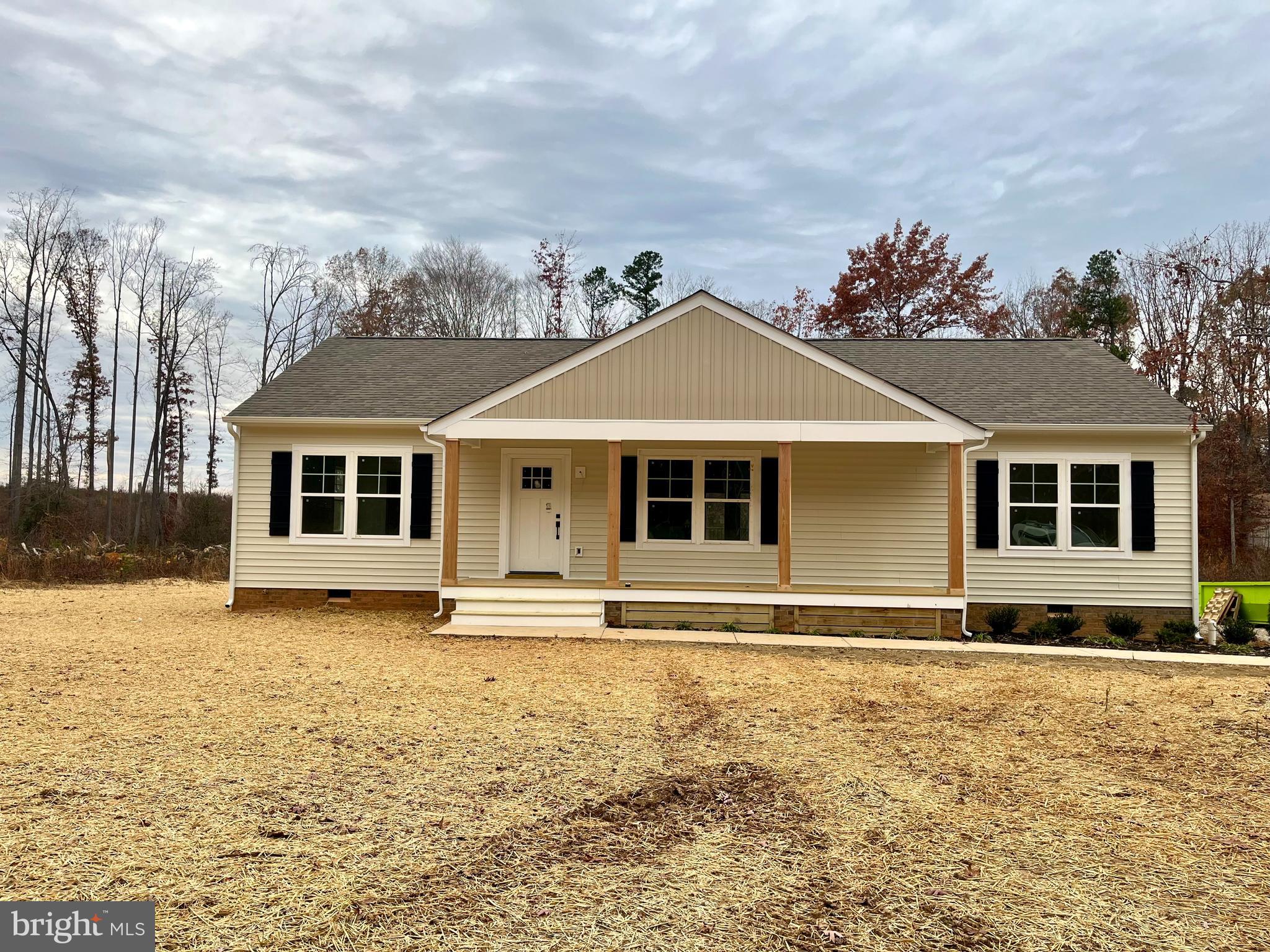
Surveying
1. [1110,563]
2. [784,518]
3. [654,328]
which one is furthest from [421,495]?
[1110,563]

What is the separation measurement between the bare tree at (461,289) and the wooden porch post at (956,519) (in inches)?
877

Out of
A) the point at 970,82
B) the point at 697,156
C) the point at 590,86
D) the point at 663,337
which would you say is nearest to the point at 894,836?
the point at 663,337

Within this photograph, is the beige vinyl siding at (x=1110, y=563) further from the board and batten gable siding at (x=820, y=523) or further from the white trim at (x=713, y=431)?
the white trim at (x=713, y=431)

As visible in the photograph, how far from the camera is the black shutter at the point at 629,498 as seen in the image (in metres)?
12.8

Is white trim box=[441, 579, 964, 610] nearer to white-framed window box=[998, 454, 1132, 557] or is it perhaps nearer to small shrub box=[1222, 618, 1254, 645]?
white-framed window box=[998, 454, 1132, 557]

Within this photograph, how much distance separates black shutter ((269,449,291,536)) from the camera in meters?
12.7

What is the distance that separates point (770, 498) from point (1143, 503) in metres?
5.50

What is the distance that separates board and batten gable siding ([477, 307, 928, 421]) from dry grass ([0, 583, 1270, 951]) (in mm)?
4257

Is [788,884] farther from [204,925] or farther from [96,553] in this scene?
[96,553]

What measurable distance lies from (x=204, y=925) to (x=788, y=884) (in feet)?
7.75

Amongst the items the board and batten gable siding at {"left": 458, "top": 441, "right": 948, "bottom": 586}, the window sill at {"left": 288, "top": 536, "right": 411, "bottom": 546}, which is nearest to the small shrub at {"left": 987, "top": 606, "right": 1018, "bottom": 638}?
the board and batten gable siding at {"left": 458, "top": 441, "right": 948, "bottom": 586}

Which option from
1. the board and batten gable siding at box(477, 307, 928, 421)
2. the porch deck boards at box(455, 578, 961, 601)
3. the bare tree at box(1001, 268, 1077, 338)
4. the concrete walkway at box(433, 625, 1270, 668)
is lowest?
the concrete walkway at box(433, 625, 1270, 668)

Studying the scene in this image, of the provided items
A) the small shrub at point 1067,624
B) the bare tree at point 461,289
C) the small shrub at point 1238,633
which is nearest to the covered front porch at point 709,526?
the small shrub at point 1067,624

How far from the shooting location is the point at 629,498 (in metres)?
12.8
